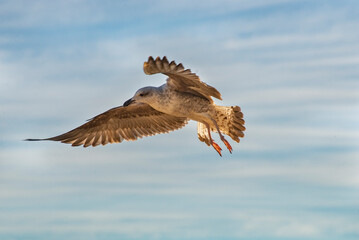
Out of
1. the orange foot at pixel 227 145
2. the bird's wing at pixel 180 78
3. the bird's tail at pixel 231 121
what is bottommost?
the orange foot at pixel 227 145

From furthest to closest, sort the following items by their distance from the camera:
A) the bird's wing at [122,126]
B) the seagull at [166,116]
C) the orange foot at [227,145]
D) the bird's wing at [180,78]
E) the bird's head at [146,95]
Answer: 1. the bird's wing at [122,126]
2. the orange foot at [227,145]
3. the bird's head at [146,95]
4. the seagull at [166,116]
5. the bird's wing at [180,78]

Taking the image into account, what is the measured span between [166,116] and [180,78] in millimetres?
2461

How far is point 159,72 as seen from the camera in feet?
37.3

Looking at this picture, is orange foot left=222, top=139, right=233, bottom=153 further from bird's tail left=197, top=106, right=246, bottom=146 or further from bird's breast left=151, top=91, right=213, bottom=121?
bird's breast left=151, top=91, right=213, bottom=121

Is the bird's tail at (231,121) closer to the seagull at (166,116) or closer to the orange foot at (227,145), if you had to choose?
the seagull at (166,116)

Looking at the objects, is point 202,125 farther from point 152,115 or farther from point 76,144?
point 76,144

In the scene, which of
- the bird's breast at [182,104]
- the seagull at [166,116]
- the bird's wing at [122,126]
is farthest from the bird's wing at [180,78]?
the bird's wing at [122,126]

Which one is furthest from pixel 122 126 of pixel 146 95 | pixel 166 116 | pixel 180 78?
pixel 180 78

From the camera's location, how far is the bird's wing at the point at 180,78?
1117cm

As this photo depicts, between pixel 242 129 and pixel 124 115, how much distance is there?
279 cm

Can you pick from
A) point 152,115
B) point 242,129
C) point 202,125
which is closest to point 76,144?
point 152,115

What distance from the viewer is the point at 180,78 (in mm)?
11992

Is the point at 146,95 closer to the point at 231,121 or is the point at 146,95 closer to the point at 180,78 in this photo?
the point at 180,78

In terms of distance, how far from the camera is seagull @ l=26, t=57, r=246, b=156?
12.1 m
